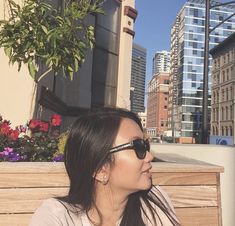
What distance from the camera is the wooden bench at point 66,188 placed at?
272 centimetres

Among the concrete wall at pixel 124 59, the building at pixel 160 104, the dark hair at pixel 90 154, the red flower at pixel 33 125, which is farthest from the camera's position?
the building at pixel 160 104

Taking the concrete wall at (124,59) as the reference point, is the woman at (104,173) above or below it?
below

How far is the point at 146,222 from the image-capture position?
2229 mm

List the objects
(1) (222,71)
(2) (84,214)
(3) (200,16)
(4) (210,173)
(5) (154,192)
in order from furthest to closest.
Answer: (3) (200,16), (1) (222,71), (4) (210,173), (5) (154,192), (2) (84,214)

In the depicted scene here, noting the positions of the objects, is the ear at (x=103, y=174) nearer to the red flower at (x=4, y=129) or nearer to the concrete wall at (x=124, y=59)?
the red flower at (x=4, y=129)

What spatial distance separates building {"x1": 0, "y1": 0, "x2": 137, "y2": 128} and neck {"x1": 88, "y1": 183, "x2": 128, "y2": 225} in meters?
4.12

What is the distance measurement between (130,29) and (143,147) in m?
13.4

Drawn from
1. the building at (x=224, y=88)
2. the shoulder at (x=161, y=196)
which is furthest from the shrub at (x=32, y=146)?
the building at (x=224, y=88)

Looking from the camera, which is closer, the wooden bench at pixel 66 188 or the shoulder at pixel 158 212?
the shoulder at pixel 158 212

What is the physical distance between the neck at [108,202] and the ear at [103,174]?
4 centimetres

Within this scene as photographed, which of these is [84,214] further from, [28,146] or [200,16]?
[200,16]

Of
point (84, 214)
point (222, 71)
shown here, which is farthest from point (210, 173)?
point (222, 71)

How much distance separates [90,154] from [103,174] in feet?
0.46

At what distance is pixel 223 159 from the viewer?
493 centimetres
